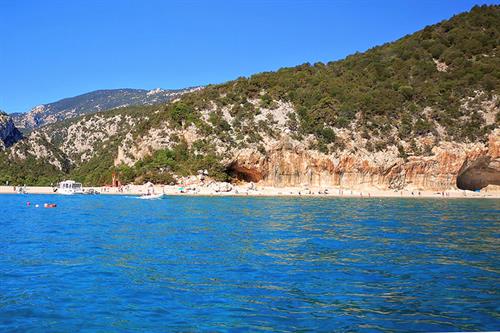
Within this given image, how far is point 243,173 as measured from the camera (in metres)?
74.0

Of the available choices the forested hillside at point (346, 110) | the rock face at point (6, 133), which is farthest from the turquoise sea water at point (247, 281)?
the rock face at point (6, 133)

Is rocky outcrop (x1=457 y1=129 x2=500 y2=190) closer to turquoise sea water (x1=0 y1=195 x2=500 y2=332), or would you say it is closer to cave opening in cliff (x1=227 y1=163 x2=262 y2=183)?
cave opening in cliff (x1=227 y1=163 x2=262 y2=183)

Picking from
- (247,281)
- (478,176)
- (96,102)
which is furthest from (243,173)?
(96,102)

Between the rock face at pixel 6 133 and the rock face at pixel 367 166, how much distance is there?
77043 mm

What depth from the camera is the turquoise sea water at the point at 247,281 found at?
8758mm

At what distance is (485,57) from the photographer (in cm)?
8400

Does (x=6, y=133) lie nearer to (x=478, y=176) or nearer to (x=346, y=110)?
(x=346, y=110)

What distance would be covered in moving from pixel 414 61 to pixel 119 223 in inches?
2979

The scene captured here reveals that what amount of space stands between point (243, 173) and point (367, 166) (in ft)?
63.1

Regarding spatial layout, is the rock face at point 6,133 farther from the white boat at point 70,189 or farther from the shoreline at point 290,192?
the shoreline at point 290,192

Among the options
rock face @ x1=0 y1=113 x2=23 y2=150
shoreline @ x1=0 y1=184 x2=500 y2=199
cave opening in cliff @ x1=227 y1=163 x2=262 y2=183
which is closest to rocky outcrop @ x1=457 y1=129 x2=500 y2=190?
shoreline @ x1=0 y1=184 x2=500 y2=199

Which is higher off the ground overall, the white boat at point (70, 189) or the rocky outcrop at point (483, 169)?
the rocky outcrop at point (483, 169)

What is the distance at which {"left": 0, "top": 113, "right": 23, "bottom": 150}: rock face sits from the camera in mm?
118938

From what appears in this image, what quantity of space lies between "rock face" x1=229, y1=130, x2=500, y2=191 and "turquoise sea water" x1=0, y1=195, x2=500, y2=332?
48621 millimetres
